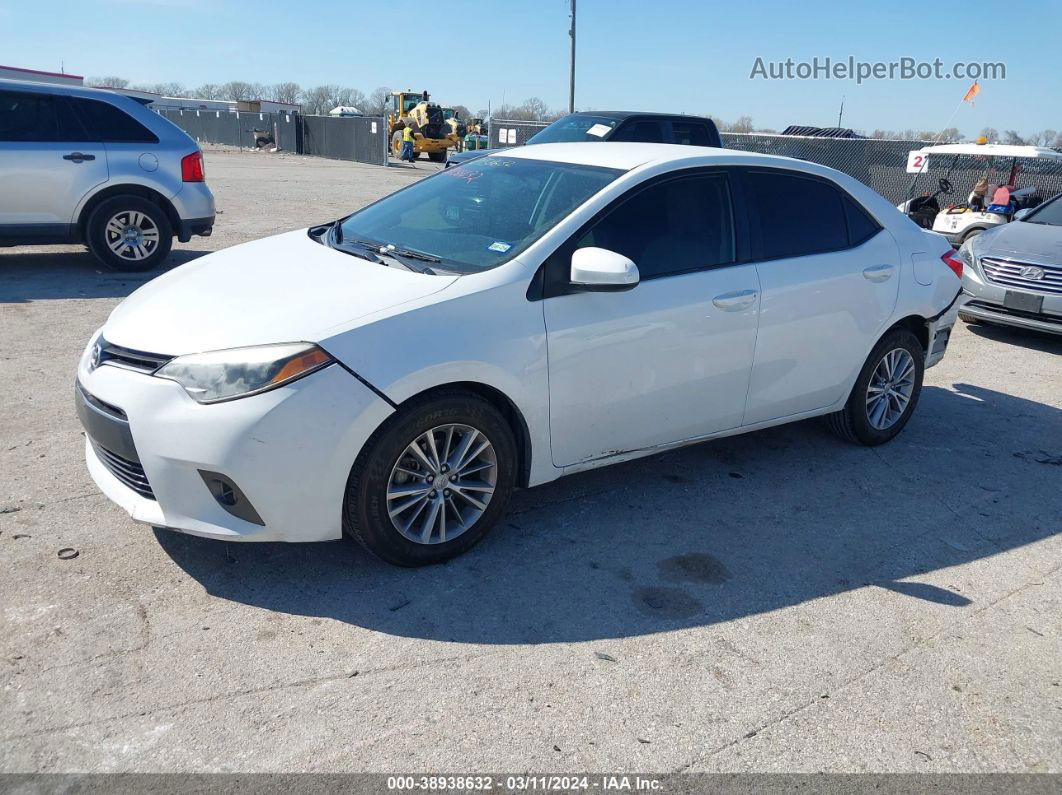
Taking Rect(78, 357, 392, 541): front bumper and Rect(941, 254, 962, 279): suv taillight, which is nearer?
Rect(78, 357, 392, 541): front bumper

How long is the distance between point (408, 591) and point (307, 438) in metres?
0.77

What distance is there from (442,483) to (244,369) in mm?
924

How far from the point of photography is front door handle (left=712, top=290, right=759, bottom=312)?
430 centimetres

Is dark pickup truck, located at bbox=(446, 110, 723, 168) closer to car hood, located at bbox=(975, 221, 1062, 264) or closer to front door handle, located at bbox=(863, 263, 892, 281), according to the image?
car hood, located at bbox=(975, 221, 1062, 264)

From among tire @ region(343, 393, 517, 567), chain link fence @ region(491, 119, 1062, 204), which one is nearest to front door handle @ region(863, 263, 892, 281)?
tire @ region(343, 393, 517, 567)

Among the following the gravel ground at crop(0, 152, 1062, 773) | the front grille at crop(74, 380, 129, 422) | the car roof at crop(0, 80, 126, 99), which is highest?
the car roof at crop(0, 80, 126, 99)

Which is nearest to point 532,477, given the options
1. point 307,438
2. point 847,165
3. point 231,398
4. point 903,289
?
point 307,438

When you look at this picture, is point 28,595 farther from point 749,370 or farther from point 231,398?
point 749,370

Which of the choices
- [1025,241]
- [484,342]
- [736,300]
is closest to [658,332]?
[736,300]

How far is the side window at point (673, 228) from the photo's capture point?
407cm

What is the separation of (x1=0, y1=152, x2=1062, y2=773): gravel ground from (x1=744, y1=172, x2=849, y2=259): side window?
1.25 metres

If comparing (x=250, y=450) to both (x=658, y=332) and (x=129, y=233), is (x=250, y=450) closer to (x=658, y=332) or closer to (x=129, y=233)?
(x=658, y=332)

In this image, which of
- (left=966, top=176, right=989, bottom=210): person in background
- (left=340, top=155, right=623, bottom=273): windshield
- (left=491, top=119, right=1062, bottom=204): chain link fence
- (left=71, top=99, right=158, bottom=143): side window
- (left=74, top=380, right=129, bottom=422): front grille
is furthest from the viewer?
(left=491, top=119, right=1062, bottom=204): chain link fence

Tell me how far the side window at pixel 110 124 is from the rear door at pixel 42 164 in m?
0.09
